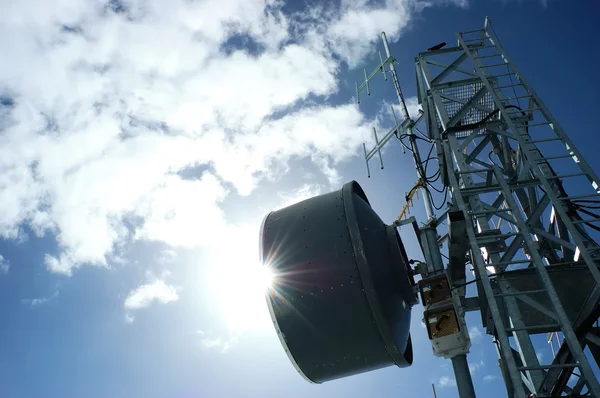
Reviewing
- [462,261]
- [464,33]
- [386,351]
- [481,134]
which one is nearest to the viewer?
[386,351]

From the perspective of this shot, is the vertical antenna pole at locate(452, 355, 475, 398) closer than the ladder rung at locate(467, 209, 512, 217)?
Yes

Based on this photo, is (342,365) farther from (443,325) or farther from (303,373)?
(443,325)

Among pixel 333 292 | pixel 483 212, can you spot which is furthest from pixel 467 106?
pixel 333 292

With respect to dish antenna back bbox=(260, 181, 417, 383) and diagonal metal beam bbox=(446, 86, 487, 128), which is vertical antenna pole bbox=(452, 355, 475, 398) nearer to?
dish antenna back bbox=(260, 181, 417, 383)

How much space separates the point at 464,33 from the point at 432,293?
7151 millimetres

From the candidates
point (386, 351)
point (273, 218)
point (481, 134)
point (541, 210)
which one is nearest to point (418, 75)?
point (481, 134)

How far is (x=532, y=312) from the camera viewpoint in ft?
25.0

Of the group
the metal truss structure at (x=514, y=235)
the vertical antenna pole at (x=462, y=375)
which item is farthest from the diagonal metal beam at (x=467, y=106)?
the vertical antenna pole at (x=462, y=375)

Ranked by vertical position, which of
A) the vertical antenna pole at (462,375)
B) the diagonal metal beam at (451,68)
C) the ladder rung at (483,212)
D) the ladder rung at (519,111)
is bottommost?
the vertical antenna pole at (462,375)

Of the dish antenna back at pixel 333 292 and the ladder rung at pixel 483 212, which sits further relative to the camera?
the ladder rung at pixel 483 212

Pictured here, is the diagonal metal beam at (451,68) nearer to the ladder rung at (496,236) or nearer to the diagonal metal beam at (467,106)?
the diagonal metal beam at (467,106)

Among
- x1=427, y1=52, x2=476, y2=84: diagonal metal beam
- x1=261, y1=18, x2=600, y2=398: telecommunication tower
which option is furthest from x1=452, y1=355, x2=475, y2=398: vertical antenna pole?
x1=427, y1=52, x2=476, y2=84: diagonal metal beam

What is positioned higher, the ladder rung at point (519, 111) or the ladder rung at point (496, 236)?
the ladder rung at point (519, 111)

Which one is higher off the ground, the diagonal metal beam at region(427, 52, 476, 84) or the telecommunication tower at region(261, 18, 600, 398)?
the diagonal metal beam at region(427, 52, 476, 84)
